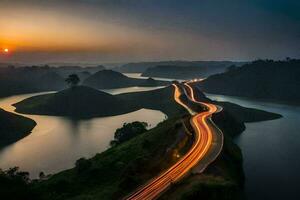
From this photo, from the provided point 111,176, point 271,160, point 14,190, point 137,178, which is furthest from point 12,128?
point 137,178

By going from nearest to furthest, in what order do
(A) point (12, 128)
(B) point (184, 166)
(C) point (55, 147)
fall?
(B) point (184, 166)
(C) point (55, 147)
(A) point (12, 128)

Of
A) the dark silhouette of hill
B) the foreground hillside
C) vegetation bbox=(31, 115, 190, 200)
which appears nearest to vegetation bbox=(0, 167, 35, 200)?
the foreground hillside

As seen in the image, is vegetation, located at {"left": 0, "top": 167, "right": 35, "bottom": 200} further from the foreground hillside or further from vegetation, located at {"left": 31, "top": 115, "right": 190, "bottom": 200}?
vegetation, located at {"left": 31, "top": 115, "right": 190, "bottom": 200}

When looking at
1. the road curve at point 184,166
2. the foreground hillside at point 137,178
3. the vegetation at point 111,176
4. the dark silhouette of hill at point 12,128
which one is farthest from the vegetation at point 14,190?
the dark silhouette of hill at point 12,128

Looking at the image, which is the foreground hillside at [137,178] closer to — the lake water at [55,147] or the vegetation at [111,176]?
the vegetation at [111,176]

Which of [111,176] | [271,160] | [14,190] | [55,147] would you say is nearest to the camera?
[14,190]

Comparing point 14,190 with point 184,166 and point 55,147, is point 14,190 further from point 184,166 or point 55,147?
point 55,147
